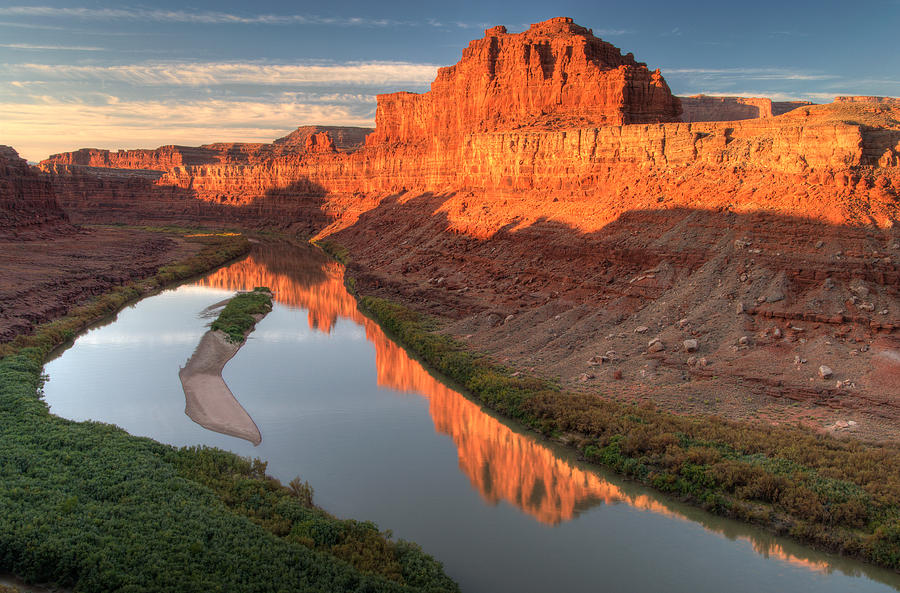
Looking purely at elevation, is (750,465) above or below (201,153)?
below

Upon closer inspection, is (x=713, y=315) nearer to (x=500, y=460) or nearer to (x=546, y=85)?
(x=500, y=460)

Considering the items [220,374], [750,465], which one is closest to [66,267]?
[220,374]

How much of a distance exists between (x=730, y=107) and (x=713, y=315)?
69035mm

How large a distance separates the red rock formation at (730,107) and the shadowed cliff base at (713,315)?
54075 mm

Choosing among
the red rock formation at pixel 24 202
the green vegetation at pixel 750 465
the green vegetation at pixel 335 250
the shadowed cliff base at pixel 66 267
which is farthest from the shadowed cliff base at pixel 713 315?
Result: the red rock formation at pixel 24 202

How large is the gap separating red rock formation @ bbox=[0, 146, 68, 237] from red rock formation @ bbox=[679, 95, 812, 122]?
74.3 m

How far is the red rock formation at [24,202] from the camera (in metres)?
66.8

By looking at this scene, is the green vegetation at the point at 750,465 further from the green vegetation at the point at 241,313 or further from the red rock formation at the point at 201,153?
the red rock formation at the point at 201,153

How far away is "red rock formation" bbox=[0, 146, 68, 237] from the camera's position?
219 ft

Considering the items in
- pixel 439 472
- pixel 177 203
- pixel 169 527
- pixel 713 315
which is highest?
pixel 177 203

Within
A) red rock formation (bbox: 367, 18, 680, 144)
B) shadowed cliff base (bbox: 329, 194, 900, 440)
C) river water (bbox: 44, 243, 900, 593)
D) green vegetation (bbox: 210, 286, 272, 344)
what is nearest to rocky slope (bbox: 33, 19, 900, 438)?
shadowed cliff base (bbox: 329, 194, 900, 440)

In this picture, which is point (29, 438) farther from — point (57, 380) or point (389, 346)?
point (389, 346)

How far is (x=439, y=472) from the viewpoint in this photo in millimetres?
18047

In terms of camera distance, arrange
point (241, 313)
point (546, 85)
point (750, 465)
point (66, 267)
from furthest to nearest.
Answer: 1. point (546, 85)
2. point (66, 267)
3. point (241, 313)
4. point (750, 465)
